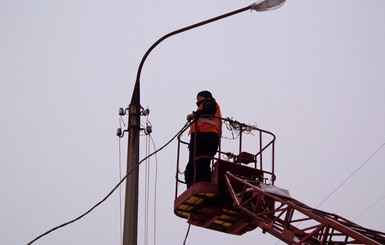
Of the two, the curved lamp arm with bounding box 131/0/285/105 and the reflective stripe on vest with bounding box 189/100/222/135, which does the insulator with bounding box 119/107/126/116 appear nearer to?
the curved lamp arm with bounding box 131/0/285/105

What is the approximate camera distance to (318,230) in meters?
8.69

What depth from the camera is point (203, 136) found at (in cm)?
1146

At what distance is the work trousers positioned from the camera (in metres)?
11.3

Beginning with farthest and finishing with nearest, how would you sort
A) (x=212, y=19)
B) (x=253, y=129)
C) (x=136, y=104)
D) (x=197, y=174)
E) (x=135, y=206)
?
(x=253, y=129) < (x=197, y=174) < (x=212, y=19) < (x=136, y=104) < (x=135, y=206)

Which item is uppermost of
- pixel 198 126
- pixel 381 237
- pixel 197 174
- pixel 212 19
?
pixel 212 19

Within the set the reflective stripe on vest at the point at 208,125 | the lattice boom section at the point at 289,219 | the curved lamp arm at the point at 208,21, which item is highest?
the curved lamp arm at the point at 208,21

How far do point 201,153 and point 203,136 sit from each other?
0.36 m

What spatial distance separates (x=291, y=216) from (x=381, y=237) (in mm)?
1530

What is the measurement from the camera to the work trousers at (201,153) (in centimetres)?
1130

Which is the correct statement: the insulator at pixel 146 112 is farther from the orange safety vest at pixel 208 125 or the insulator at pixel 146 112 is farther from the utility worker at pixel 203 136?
the orange safety vest at pixel 208 125

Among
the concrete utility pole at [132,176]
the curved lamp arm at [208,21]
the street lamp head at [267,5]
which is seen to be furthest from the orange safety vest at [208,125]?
the street lamp head at [267,5]

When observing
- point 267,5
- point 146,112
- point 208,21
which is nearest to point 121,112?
point 146,112

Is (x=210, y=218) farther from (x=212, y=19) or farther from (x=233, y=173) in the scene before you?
(x=212, y=19)

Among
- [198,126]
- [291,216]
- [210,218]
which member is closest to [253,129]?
[198,126]
